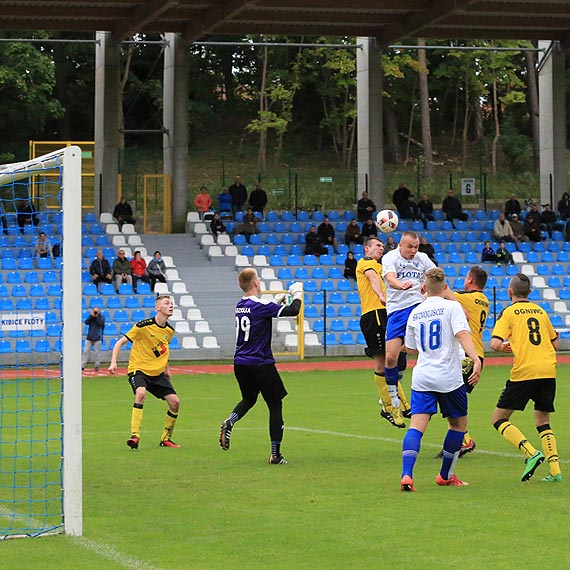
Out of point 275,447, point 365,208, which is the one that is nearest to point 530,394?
point 275,447

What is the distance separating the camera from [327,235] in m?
36.2

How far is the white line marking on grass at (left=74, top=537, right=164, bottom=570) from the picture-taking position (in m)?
7.32

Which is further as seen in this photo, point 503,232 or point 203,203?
point 203,203

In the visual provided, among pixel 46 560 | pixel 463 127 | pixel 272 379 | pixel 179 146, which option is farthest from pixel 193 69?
pixel 46 560

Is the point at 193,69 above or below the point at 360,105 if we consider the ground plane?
above

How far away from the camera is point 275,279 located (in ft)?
110

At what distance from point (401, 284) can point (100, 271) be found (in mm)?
19876

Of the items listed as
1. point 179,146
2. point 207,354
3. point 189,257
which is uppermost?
point 179,146

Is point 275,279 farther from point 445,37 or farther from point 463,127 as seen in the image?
point 463,127

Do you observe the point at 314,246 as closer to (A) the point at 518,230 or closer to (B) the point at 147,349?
(A) the point at 518,230

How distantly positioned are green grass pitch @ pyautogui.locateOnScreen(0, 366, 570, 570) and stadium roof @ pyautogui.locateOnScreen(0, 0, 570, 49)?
1957cm

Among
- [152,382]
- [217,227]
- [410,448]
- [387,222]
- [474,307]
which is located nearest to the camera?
[410,448]

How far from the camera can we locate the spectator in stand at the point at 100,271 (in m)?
31.8

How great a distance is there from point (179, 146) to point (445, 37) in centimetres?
905
